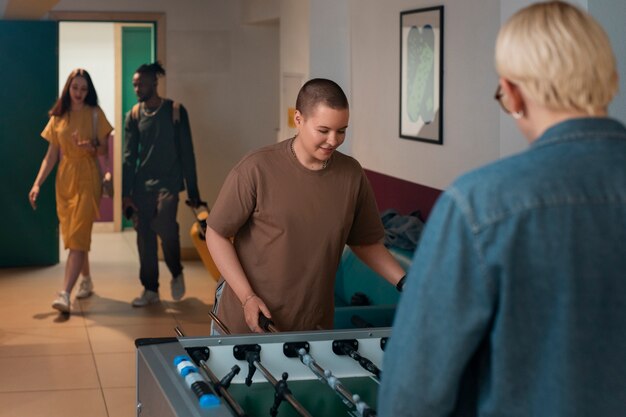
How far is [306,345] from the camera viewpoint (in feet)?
9.55

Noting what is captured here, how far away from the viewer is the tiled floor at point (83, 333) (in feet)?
18.1

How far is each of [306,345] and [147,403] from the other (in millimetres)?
488

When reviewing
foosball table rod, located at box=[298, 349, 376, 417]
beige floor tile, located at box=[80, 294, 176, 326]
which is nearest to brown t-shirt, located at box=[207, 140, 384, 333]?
foosball table rod, located at box=[298, 349, 376, 417]

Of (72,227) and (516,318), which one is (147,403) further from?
(72,227)

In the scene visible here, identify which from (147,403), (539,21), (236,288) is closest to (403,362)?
(539,21)

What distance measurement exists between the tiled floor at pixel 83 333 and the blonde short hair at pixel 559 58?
401 centimetres

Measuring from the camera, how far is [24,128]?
30.7 feet

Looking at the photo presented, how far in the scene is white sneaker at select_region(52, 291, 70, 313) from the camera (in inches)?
293

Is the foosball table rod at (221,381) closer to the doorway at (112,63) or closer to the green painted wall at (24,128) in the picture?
the green painted wall at (24,128)

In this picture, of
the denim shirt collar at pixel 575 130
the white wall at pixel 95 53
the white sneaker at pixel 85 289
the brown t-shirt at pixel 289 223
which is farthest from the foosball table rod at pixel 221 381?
the white wall at pixel 95 53

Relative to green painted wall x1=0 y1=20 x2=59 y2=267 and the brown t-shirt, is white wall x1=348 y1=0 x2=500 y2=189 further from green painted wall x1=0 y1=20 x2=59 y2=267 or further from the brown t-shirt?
green painted wall x1=0 y1=20 x2=59 y2=267

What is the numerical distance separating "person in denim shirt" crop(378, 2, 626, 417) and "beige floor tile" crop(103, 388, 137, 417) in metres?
3.78

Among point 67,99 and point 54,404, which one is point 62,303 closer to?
point 67,99

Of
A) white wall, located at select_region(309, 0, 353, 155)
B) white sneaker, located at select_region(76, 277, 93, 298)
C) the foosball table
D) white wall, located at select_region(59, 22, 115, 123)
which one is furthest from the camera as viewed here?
white wall, located at select_region(59, 22, 115, 123)
